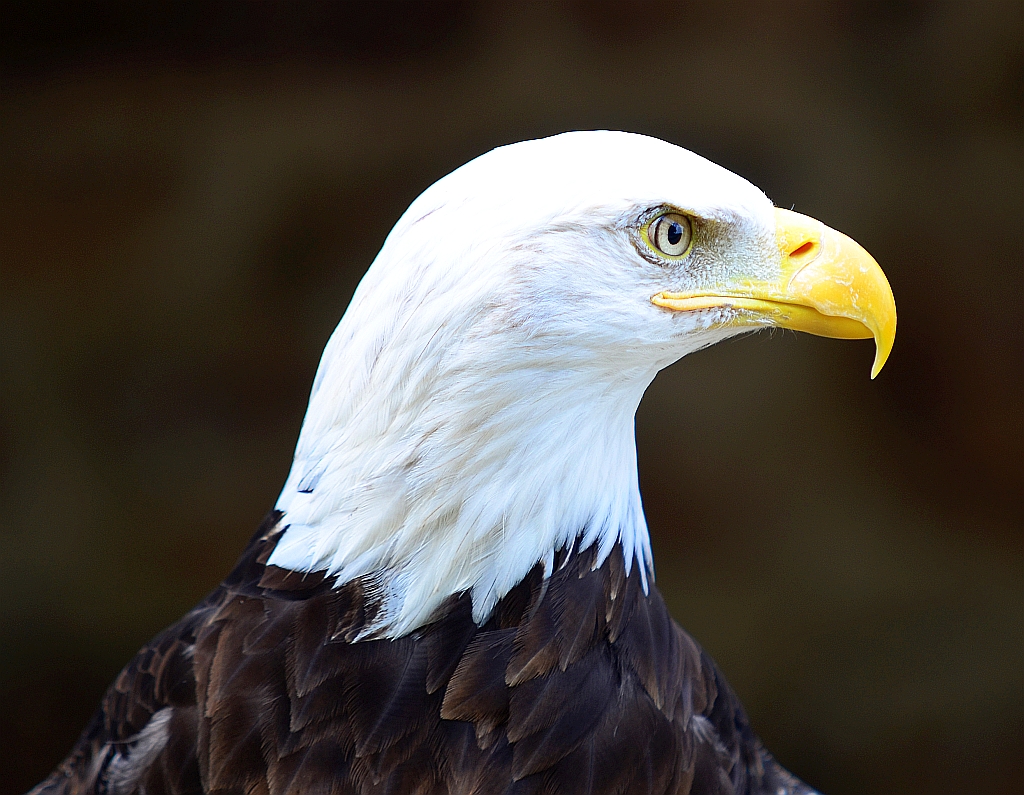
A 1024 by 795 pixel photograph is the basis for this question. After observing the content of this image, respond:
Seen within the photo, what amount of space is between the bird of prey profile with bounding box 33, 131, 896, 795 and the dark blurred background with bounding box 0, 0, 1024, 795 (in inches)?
78.8

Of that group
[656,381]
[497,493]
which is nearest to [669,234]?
[497,493]

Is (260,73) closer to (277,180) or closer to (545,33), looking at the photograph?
(277,180)

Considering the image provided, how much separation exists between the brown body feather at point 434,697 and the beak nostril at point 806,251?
1.79 feet

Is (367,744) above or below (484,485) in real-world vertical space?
below

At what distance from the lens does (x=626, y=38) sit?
3322mm

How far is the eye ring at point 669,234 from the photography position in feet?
4.77

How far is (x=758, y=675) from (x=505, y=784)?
106 inches

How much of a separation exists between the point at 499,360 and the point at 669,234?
31 cm

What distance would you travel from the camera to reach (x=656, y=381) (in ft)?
12.2

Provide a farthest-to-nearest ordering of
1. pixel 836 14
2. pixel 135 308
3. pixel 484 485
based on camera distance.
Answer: pixel 135 308
pixel 836 14
pixel 484 485

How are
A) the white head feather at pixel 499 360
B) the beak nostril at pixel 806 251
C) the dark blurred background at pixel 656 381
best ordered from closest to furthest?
the white head feather at pixel 499 360 → the beak nostril at pixel 806 251 → the dark blurred background at pixel 656 381

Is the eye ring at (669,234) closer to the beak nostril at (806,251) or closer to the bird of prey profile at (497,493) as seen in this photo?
the bird of prey profile at (497,493)

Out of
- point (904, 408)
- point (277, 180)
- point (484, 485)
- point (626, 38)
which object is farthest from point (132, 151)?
point (904, 408)

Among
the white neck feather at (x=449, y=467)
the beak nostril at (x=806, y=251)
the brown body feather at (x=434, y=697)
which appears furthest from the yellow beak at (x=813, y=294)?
the brown body feather at (x=434, y=697)
